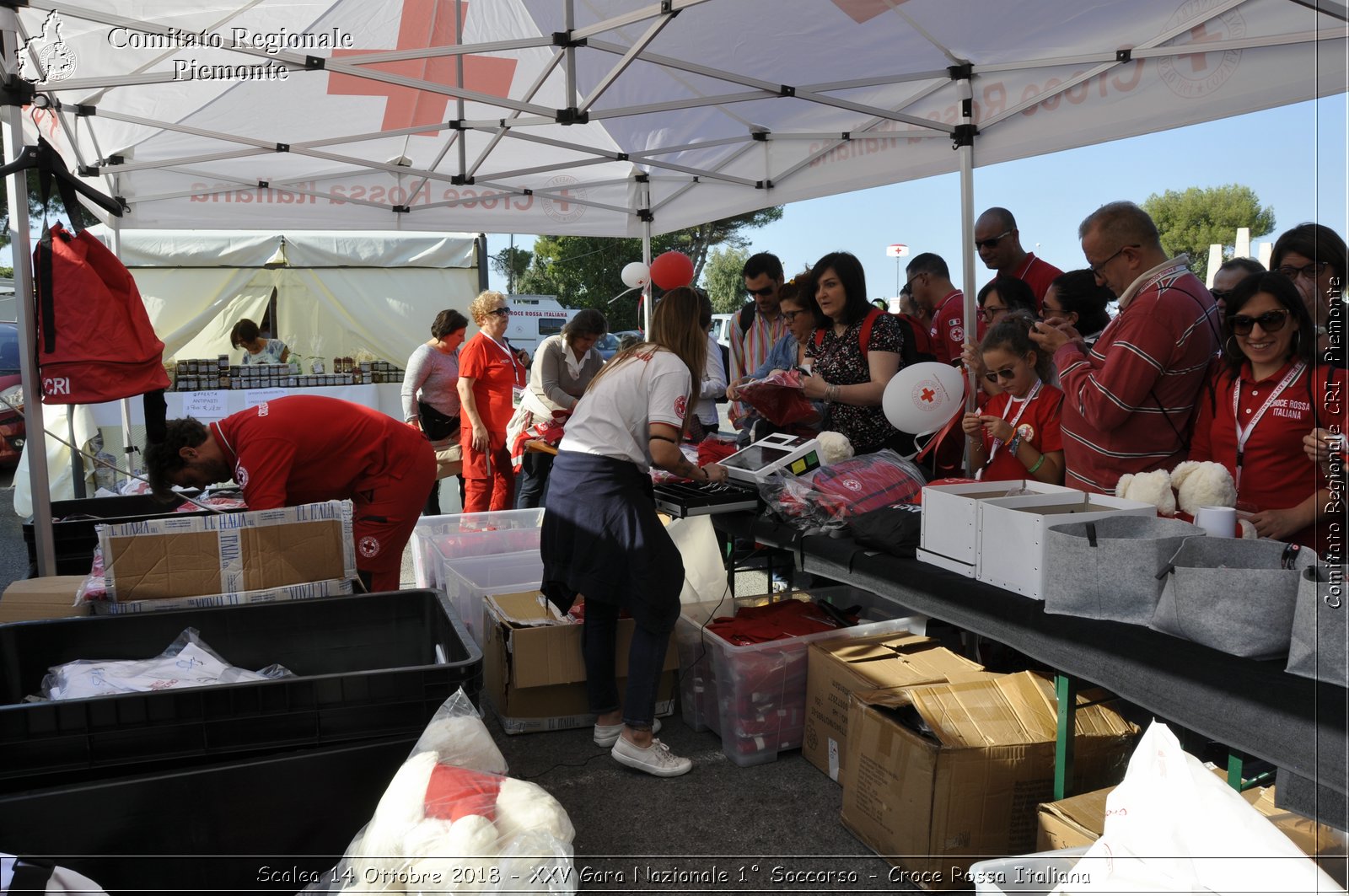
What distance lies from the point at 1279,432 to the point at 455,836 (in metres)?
2.01

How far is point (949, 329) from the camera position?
13.7 ft

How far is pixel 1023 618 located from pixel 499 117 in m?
4.49

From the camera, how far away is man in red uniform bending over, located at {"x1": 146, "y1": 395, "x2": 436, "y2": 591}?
2703mm

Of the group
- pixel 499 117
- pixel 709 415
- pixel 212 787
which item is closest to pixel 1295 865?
pixel 212 787

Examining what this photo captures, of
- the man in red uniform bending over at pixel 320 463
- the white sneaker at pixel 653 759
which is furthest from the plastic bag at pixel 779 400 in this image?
the white sneaker at pixel 653 759

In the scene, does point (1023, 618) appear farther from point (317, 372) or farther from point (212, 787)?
point (317, 372)

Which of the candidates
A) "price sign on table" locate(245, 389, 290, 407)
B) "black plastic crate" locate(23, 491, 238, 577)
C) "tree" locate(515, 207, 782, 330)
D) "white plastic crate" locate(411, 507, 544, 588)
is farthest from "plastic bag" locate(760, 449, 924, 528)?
"tree" locate(515, 207, 782, 330)

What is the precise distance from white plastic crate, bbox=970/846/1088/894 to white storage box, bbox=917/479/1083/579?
929mm

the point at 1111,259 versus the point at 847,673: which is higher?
the point at 1111,259

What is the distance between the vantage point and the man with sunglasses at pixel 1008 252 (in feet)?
13.0

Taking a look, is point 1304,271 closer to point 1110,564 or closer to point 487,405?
point 1110,564

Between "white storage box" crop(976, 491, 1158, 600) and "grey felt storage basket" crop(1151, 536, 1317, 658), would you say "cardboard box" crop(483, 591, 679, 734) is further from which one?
"grey felt storage basket" crop(1151, 536, 1317, 658)

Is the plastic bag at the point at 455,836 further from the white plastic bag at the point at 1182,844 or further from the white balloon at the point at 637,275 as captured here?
the white balloon at the point at 637,275

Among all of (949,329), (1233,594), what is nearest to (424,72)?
(949,329)
